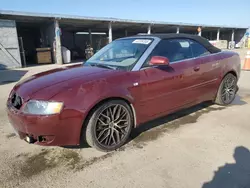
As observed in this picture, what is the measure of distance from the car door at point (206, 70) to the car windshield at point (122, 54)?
106 centimetres

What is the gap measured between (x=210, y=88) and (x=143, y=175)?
245 centimetres

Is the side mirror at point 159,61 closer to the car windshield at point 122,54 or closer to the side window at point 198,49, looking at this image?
the car windshield at point 122,54

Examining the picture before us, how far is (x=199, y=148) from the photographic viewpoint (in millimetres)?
2797

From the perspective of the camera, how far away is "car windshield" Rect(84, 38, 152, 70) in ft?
10.2

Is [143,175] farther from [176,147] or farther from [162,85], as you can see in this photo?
[162,85]

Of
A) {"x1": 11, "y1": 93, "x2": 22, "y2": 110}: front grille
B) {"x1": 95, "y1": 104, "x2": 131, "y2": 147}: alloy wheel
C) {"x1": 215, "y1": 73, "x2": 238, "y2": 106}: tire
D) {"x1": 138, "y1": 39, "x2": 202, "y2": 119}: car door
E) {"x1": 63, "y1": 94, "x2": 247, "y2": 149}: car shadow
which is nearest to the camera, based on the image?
{"x1": 11, "y1": 93, "x2": 22, "y2": 110}: front grille

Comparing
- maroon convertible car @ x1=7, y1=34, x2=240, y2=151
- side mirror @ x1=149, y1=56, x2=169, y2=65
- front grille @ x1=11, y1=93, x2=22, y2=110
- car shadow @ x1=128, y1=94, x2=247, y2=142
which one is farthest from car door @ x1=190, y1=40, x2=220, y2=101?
front grille @ x1=11, y1=93, x2=22, y2=110

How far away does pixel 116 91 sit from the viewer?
2660mm

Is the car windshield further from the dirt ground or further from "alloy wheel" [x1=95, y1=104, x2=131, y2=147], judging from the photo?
the dirt ground

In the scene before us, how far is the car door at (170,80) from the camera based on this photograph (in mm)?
3025

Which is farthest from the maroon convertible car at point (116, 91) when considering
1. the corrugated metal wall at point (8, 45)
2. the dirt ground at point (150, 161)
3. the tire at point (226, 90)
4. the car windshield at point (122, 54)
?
the corrugated metal wall at point (8, 45)

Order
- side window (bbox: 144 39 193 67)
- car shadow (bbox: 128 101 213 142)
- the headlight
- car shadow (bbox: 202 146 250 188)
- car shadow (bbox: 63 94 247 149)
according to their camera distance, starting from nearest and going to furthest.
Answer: car shadow (bbox: 202 146 250 188)
the headlight
car shadow (bbox: 63 94 247 149)
side window (bbox: 144 39 193 67)
car shadow (bbox: 128 101 213 142)

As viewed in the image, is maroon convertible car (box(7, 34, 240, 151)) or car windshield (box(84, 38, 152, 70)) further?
car windshield (box(84, 38, 152, 70))

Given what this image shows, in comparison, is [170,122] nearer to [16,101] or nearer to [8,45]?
[16,101]
